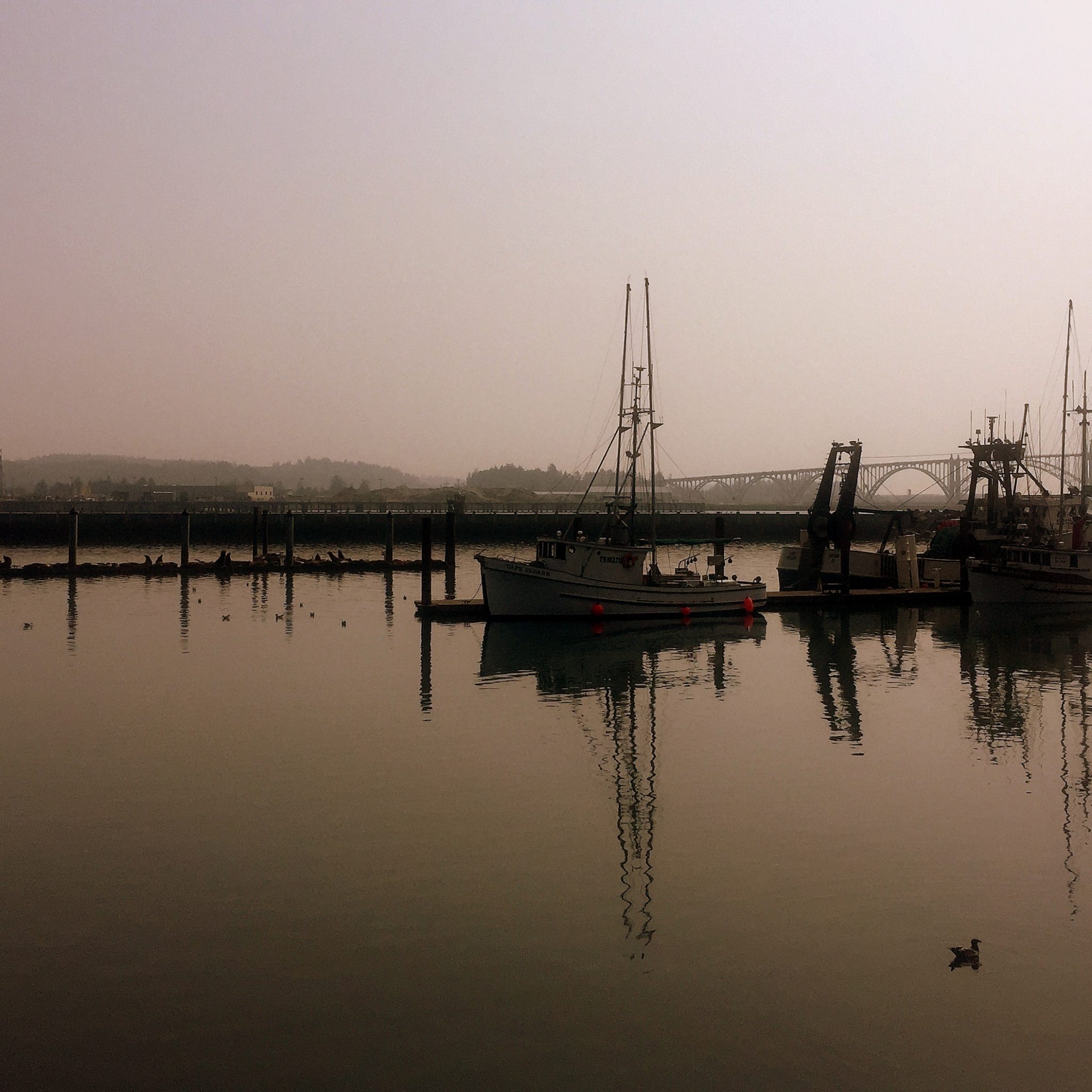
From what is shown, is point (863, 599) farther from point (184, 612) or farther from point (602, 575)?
point (184, 612)

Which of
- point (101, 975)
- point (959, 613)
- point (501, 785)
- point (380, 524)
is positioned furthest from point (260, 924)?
point (380, 524)

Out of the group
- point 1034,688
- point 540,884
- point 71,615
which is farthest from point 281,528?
point 540,884

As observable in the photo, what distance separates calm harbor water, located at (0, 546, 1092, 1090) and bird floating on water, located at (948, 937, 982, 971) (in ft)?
0.59

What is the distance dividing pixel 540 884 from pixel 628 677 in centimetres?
1911

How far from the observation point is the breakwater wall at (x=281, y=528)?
11094 centimetres

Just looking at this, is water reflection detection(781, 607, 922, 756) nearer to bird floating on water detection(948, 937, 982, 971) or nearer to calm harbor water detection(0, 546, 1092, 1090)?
calm harbor water detection(0, 546, 1092, 1090)

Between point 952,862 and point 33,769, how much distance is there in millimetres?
18091

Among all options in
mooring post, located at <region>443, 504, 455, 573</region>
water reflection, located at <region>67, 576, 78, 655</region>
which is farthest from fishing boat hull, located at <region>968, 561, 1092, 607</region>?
water reflection, located at <region>67, 576, 78, 655</region>

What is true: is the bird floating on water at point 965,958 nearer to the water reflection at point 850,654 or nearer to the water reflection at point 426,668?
the water reflection at point 850,654

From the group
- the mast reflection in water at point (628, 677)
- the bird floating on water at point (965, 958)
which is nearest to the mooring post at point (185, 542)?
the mast reflection in water at point (628, 677)

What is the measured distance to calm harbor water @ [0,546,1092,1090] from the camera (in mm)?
11117

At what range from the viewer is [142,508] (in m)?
143

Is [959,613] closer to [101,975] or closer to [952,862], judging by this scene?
[952,862]

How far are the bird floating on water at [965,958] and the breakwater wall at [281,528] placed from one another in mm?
93621
